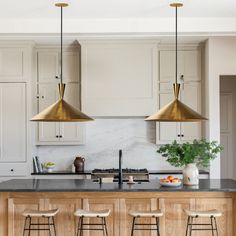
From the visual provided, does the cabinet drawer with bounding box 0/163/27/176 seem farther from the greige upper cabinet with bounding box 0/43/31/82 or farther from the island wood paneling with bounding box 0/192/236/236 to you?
the island wood paneling with bounding box 0/192/236/236

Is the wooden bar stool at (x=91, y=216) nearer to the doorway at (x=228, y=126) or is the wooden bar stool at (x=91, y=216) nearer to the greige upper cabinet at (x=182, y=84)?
the greige upper cabinet at (x=182, y=84)

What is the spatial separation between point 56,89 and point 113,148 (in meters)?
1.20

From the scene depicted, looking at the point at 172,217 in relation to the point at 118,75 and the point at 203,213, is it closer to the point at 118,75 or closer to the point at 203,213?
the point at 203,213

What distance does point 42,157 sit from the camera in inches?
281

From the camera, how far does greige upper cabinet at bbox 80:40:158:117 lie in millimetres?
6691

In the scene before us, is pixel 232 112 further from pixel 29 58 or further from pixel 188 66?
pixel 29 58

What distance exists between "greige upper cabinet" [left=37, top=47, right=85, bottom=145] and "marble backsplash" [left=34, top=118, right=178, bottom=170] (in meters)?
0.29

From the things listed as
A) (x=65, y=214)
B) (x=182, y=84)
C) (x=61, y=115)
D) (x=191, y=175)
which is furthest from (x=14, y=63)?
(x=191, y=175)

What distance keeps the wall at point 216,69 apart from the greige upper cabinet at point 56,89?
71.0 inches

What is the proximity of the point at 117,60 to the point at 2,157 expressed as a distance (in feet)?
6.70

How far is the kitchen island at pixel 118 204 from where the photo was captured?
4738 mm

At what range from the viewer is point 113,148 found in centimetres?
719
